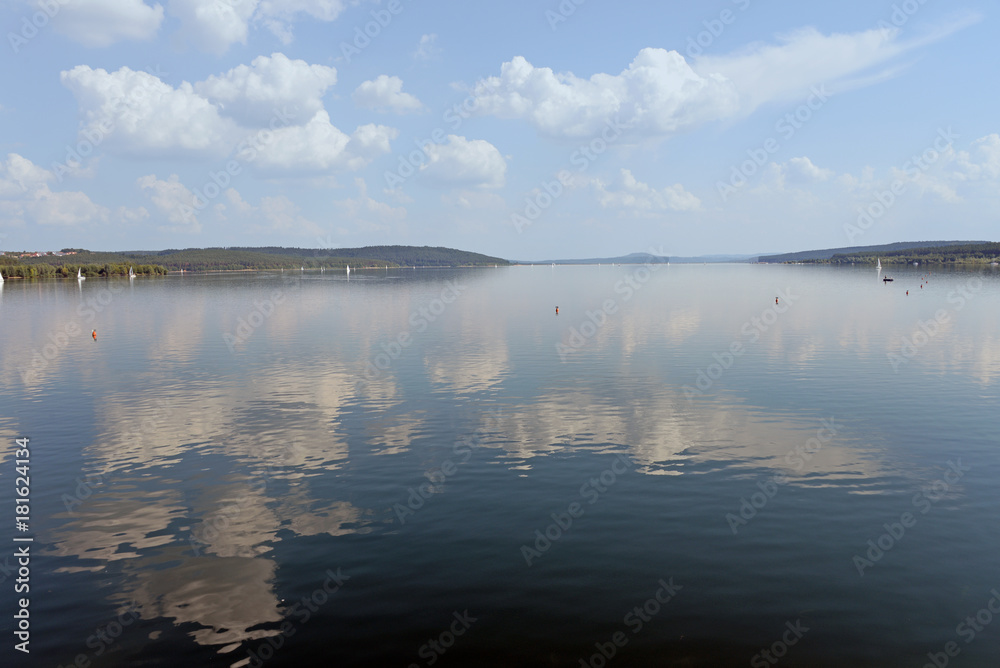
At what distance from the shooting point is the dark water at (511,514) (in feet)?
52.2

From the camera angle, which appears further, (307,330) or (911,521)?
(307,330)

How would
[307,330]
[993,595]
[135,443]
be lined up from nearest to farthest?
[993,595], [135,443], [307,330]

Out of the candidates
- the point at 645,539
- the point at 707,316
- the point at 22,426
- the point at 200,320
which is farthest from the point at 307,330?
the point at 645,539

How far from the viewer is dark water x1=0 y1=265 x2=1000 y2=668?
1591 centimetres

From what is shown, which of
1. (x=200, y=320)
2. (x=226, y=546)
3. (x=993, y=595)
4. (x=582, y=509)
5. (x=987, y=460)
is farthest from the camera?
(x=200, y=320)

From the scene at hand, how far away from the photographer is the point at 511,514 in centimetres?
2273

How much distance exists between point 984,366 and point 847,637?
47342 millimetres

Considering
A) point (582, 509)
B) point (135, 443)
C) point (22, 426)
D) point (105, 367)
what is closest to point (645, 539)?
point (582, 509)

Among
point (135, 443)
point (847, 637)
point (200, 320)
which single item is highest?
point (200, 320)

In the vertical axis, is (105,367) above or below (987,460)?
above

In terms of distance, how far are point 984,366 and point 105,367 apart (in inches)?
2950

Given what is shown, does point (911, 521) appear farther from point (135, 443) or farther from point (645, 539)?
point (135, 443)

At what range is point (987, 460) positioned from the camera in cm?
2781

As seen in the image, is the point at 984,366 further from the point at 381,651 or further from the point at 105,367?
the point at 105,367
